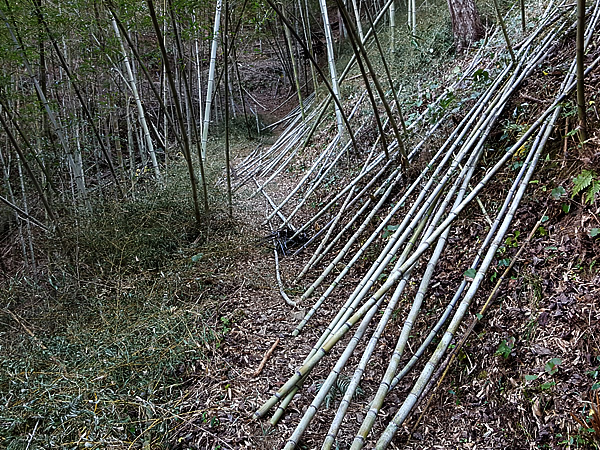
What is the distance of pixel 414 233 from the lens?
1.93 m

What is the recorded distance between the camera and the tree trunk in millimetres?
3801

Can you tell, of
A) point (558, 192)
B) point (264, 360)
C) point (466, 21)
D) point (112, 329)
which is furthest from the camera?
A: point (466, 21)

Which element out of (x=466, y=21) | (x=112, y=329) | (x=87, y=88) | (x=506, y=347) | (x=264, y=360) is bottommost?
(x=264, y=360)

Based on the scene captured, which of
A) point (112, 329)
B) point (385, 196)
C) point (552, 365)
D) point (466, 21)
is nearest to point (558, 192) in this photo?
point (552, 365)

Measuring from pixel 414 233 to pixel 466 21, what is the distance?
3006 millimetres

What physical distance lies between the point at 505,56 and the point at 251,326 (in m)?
2.46

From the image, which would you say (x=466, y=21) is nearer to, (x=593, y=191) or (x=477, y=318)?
(x=593, y=191)

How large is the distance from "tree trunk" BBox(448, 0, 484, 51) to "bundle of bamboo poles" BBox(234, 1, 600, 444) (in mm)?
1079

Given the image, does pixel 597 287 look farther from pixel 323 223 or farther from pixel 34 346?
pixel 34 346

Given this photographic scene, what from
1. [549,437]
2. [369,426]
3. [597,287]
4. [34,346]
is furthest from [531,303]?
[34,346]

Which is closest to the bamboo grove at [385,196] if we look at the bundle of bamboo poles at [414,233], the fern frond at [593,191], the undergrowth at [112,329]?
the bundle of bamboo poles at [414,233]

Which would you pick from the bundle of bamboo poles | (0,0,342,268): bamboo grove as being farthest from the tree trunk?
(0,0,342,268): bamboo grove

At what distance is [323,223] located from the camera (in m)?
3.28

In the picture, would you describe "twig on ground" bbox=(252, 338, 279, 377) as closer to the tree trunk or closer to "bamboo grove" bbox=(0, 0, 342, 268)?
"bamboo grove" bbox=(0, 0, 342, 268)
